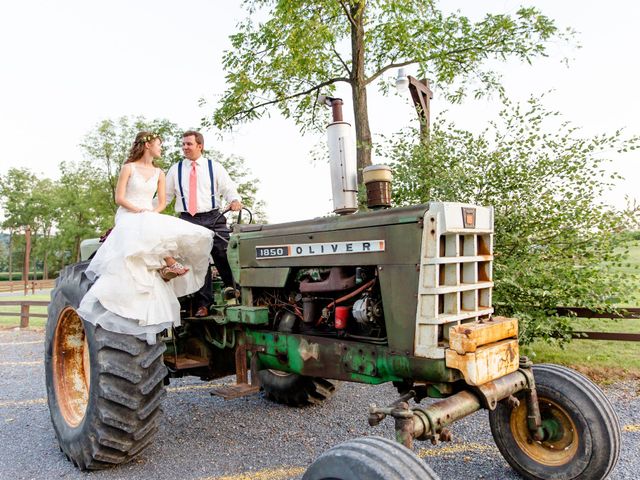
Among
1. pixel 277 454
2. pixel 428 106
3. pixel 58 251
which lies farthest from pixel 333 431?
pixel 58 251

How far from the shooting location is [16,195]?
1438 inches

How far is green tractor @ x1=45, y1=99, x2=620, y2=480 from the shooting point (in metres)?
2.53

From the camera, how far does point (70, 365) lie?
4.03 meters

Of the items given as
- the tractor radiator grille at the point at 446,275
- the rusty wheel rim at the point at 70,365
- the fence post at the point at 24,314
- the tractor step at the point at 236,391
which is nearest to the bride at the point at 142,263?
the tractor step at the point at 236,391

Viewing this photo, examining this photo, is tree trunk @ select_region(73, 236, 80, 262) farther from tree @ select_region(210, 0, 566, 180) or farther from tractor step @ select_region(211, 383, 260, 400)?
tractor step @ select_region(211, 383, 260, 400)

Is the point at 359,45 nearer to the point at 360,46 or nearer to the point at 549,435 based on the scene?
the point at 360,46

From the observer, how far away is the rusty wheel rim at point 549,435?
9.73 feet

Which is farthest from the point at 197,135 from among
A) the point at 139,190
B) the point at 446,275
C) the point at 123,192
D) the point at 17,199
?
the point at 17,199

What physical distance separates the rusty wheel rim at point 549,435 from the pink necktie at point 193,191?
9.50 ft

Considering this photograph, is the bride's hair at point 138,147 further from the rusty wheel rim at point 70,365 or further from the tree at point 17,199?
the tree at point 17,199

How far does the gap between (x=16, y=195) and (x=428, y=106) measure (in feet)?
125

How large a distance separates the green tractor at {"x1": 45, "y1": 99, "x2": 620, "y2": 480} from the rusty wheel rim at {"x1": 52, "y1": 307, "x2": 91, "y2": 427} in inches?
0.6

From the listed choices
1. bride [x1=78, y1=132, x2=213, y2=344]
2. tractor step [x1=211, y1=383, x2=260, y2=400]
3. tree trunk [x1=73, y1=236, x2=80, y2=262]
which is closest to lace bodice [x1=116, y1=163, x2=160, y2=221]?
bride [x1=78, y1=132, x2=213, y2=344]

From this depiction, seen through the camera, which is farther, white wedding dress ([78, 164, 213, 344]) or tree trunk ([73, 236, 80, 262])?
tree trunk ([73, 236, 80, 262])
